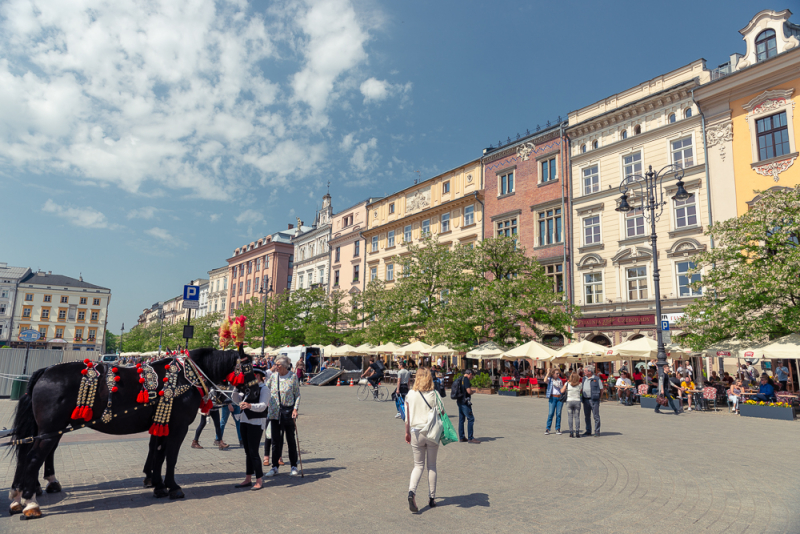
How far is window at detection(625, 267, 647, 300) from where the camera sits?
3048 centimetres

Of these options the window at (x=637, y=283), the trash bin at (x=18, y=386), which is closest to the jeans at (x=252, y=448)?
the trash bin at (x=18, y=386)

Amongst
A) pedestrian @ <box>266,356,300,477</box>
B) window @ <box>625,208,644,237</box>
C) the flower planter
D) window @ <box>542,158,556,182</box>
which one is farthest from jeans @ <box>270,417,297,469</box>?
window @ <box>542,158,556,182</box>

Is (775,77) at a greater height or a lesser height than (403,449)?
greater

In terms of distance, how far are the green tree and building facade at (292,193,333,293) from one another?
144 feet

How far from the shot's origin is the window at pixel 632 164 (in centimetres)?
3177

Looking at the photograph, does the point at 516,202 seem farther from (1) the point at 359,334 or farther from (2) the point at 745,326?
(2) the point at 745,326

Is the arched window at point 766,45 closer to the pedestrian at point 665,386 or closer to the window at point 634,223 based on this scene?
the window at point 634,223

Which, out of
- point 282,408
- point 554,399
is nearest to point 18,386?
point 282,408

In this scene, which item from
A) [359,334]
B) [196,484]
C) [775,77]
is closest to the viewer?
[196,484]

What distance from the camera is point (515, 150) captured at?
39.9 meters

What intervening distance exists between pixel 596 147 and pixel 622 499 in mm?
31243

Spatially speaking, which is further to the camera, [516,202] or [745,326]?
[516,202]

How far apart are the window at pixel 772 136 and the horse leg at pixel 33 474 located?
31.3 m

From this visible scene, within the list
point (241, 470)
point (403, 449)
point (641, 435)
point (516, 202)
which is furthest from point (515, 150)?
point (241, 470)
